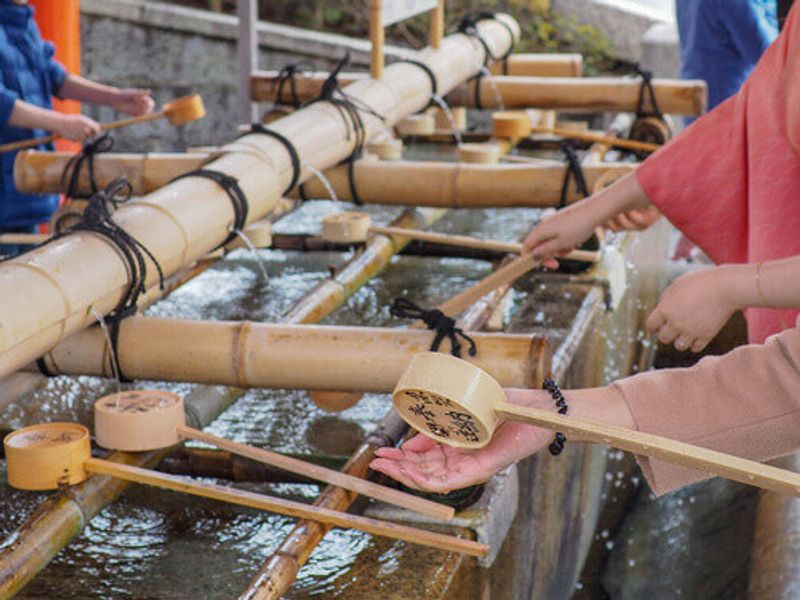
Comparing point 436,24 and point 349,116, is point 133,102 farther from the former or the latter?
point 436,24

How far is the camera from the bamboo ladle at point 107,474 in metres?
2.51

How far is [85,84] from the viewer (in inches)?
228

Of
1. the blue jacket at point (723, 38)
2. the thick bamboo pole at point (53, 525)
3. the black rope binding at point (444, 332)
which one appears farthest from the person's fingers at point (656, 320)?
the blue jacket at point (723, 38)

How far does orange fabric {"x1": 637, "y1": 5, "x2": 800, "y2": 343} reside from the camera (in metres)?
2.88

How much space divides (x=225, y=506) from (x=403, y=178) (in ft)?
6.46

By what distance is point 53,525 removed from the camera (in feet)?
8.27

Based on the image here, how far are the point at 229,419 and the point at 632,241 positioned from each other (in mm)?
2599

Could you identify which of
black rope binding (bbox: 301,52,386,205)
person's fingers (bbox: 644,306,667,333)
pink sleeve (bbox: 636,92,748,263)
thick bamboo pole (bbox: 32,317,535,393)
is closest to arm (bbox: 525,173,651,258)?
pink sleeve (bbox: 636,92,748,263)

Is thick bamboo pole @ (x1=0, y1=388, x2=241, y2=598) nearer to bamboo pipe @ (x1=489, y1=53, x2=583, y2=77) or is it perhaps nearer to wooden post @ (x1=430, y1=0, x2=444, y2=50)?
wooden post @ (x1=430, y1=0, x2=444, y2=50)

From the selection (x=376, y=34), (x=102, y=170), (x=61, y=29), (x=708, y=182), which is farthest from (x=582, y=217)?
(x=61, y=29)

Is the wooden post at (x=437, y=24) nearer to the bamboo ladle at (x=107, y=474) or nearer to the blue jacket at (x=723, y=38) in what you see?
the blue jacket at (x=723, y=38)

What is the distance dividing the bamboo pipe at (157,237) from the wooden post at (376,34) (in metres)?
0.19

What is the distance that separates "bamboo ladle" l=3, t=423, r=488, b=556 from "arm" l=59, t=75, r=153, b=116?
3350 mm

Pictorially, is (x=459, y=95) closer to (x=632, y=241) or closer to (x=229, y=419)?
(x=632, y=241)
